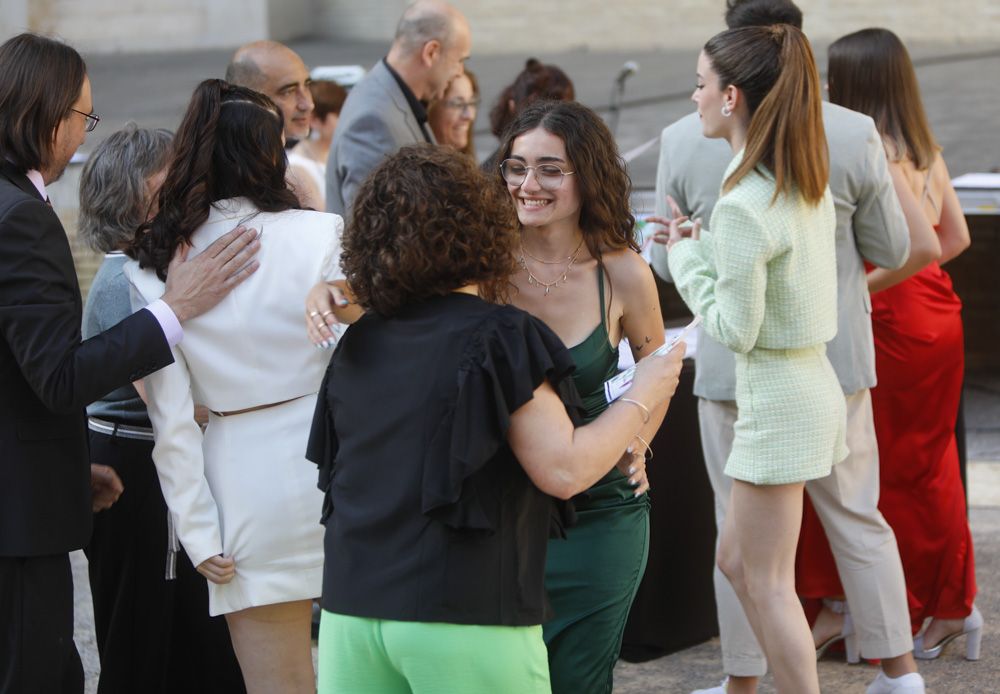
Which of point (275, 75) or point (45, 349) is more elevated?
point (275, 75)

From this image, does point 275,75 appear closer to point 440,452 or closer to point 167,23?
point 440,452

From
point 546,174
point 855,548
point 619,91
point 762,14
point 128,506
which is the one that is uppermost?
point 762,14

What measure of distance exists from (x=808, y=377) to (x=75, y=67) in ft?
6.23

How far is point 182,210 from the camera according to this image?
2.79 metres

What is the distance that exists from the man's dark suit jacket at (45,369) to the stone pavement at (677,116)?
189cm

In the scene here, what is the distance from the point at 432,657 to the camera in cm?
215

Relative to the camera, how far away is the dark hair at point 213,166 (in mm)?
2770

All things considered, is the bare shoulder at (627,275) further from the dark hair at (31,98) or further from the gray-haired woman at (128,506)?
the dark hair at (31,98)

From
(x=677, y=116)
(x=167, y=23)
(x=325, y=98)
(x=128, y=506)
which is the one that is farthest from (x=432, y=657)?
(x=167, y=23)

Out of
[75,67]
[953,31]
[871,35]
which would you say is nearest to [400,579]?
[75,67]

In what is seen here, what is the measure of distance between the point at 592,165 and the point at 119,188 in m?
1.17

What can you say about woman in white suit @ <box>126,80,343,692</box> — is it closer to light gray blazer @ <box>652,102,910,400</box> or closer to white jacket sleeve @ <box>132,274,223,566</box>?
white jacket sleeve @ <box>132,274,223,566</box>

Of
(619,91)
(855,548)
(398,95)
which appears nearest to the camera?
(855,548)

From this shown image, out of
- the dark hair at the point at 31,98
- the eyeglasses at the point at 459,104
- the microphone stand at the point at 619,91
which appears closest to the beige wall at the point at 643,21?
the microphone stand at the point at 619,91
